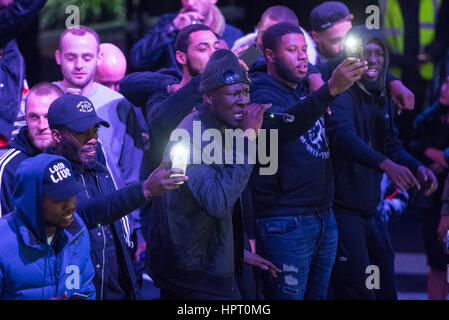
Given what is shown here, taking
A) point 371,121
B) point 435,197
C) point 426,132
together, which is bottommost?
point 435,197

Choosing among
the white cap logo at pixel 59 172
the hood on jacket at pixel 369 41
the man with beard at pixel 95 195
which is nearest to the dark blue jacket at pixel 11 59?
the man with beard at pixel 95 195

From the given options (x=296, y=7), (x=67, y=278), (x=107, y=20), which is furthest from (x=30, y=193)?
(x=107, y=20)

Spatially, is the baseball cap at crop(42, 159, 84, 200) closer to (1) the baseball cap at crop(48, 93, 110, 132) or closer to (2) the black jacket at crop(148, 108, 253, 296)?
(1) the baseball cap at crop(48, 93, 110, 132)

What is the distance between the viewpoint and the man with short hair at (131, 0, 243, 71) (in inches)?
217

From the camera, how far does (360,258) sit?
4.76 metres

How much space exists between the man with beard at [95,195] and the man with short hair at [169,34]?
170 cm

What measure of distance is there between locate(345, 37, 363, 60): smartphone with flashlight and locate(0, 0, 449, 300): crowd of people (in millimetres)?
10

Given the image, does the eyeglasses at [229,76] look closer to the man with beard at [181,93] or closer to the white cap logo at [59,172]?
the man with beard at [181,93]

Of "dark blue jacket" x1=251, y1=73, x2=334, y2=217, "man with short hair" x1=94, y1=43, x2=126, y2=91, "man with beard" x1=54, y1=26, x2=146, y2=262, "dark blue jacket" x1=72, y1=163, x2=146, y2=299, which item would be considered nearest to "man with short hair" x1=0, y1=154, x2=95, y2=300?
"dark blue jacket" x1=72, y1=163, x2=146, y2=299

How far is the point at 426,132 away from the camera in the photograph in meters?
6.03

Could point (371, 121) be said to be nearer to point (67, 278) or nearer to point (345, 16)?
point (345, 16)

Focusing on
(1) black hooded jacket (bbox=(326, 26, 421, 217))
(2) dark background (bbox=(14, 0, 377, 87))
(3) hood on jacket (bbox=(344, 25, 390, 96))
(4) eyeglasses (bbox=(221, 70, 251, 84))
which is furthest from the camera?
(2) dark background (bbox=(14, 0, 377, 87))

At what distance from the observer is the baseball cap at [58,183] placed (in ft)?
10.5
